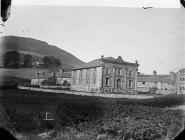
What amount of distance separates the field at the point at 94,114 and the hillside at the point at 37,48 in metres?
0.34

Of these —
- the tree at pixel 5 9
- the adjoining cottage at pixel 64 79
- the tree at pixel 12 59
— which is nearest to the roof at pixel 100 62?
the adjoining cottage at pixel 64 79

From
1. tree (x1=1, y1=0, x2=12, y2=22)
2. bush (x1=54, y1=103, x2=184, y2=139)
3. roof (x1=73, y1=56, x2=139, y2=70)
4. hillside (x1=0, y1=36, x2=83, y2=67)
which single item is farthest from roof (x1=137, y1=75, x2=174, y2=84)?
tree (x1=1, y1=0, x2=12, y2=22)

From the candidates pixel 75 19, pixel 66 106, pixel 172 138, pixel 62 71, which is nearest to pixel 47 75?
pixel 62 71

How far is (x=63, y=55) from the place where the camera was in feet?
10.0

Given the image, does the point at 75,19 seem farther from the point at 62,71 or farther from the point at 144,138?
the point at 144,138

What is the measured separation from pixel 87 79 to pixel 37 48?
0.58m

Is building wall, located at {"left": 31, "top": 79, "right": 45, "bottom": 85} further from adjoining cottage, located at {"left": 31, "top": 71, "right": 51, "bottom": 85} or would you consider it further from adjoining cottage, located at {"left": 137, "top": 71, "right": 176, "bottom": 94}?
adjoining cottage, located at {"left": 137, "top": 71, "right": 176, "bottom": 94}

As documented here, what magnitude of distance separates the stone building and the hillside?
0.11 metres

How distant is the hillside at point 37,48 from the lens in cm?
306

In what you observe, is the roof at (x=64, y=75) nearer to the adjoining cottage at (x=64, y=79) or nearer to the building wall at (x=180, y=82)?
the adjoining cottage at (x=64, y=79)

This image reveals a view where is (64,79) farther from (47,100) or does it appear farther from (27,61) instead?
(27,61)

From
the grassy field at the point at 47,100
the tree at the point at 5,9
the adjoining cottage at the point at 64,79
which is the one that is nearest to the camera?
the tree at the point at 5,9

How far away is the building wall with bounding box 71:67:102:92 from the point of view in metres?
3.04

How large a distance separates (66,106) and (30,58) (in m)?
0.59
